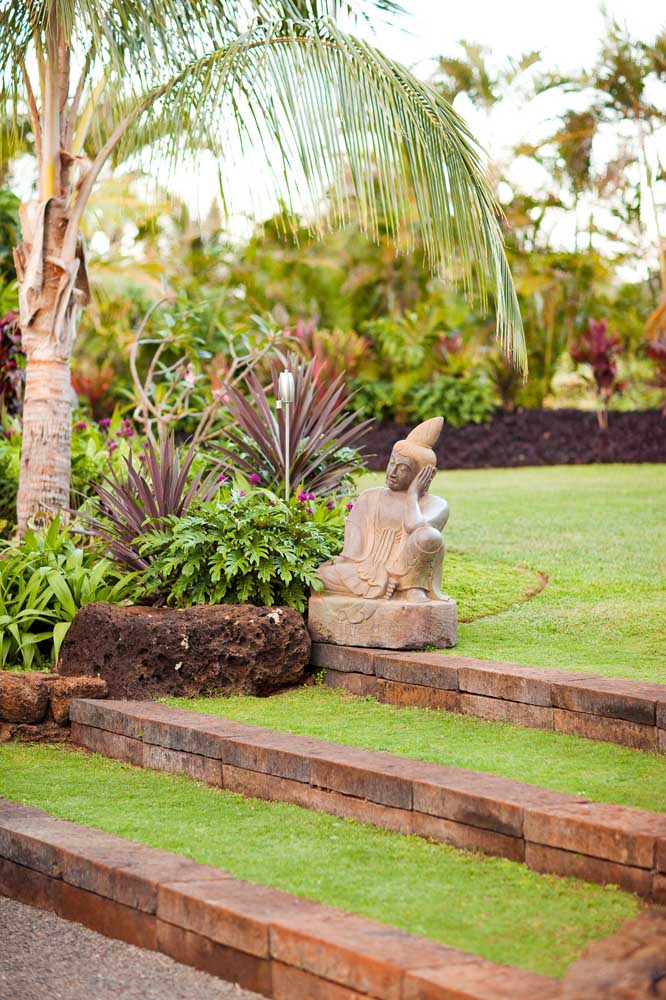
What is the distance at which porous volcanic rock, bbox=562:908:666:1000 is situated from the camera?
113 inches

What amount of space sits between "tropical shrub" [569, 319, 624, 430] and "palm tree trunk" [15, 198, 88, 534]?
33.8 feet

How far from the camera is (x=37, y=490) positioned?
8.08 metres

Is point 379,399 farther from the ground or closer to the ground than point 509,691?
farther from the ground

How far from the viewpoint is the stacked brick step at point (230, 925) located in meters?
3.24

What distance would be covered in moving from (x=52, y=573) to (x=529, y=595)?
2998mm

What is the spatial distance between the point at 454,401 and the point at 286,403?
10.4m

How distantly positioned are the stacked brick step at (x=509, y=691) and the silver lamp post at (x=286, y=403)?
151 cm

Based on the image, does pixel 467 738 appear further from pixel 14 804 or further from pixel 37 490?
pixel 37 490

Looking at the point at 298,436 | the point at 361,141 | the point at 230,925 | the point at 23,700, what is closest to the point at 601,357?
the point at 298,436

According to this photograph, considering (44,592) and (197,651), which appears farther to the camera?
(44,592)

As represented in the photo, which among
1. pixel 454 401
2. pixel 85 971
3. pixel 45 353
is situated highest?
pixel 454 401

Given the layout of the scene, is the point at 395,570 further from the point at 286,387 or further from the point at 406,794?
the point at 406,794

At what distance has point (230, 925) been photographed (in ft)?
12.2

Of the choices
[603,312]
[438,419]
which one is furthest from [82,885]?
[603,312]
